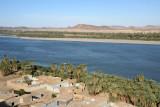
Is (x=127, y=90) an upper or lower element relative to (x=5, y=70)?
upper

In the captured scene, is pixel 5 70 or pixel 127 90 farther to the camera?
pixel 5 70

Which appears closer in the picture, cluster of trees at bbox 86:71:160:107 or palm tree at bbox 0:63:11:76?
cluster of trees at bbox 86:71:160:107

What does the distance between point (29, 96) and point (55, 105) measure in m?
3.20

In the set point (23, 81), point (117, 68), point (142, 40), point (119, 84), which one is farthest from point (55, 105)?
point (142, 40)

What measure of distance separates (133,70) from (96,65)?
881cm

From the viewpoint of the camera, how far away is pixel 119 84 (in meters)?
21.9

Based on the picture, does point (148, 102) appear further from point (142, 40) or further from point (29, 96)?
point (142, 40)

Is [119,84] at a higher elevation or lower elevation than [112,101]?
higher

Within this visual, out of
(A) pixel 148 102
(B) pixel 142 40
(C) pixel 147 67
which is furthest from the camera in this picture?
(B) pixel 142 40

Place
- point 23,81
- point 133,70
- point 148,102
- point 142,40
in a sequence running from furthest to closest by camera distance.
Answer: point 142,40 → point 133,70 → point 23,81 → point 148,102

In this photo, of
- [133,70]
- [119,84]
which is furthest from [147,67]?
[119,84]

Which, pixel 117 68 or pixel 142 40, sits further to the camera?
pixel 142 40

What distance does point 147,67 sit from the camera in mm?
43781

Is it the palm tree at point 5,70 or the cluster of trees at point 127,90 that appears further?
the palm tree at point 5,70
